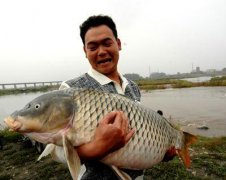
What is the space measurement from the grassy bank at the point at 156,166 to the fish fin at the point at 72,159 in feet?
12.2

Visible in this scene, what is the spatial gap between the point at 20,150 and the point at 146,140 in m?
7.13

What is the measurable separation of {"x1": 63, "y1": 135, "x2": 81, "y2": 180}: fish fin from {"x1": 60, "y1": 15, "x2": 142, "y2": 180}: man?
8 centimetres

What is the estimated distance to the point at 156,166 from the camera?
5.58m

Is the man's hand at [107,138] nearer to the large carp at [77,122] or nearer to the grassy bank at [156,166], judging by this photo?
the large carp at [77,122]

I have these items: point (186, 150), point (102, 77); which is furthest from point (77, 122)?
point (186, 150)

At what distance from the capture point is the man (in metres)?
1.84

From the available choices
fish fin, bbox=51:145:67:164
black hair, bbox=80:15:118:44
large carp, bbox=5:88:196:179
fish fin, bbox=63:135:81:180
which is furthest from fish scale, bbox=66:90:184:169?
black hair, bbox=80:15:118:44

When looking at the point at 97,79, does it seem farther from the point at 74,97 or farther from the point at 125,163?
the point at 125,163

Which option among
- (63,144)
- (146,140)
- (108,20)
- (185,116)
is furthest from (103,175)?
(185,116)

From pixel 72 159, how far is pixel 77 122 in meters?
0.24

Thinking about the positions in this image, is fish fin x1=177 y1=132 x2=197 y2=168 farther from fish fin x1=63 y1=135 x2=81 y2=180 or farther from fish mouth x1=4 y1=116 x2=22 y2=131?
fish mouth x1=4 y1=116 x2=22 y2=131

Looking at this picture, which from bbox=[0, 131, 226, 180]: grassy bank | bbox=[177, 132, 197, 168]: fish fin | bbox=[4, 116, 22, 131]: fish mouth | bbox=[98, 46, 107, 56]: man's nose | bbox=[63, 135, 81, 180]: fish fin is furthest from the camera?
bbox=[0, 131, 226, 180]: grassy bank

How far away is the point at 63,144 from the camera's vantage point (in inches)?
69.0

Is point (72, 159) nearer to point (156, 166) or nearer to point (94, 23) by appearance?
point (94, 23)
